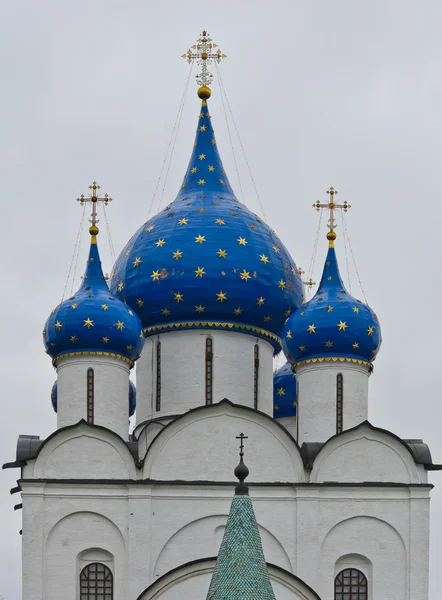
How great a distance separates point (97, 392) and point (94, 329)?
2.75 ft

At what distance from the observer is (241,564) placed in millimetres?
19625

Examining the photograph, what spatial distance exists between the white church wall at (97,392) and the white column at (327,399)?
7.84 ft

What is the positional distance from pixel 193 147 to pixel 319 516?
22.7ft

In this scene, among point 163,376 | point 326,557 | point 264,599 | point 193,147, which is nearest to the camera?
point 264,599

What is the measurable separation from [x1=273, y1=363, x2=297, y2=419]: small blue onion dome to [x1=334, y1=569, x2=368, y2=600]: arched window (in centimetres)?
469

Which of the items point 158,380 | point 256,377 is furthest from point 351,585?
point 158,380

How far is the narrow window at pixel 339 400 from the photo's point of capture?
84.9 feet

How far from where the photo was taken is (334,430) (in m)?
25.8

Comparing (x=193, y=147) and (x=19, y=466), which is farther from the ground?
(x=193, y=147)

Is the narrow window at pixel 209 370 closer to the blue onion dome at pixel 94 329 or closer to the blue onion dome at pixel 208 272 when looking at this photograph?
the blue onion dome at pixel 208 272

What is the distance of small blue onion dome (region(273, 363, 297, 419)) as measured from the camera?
29359mm

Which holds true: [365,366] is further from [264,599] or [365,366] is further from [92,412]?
[264,599]

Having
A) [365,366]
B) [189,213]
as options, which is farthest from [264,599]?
[189,213]

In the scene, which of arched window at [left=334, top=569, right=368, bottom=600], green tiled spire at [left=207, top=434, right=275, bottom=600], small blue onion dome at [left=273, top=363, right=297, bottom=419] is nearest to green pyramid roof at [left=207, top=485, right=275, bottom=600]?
green tiled spire at [left=207, top=434, right=275, bottom=600]
